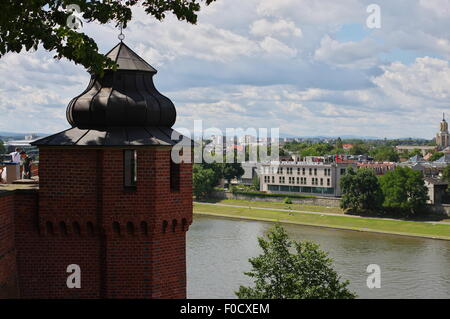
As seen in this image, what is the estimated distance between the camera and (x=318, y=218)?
8450cm

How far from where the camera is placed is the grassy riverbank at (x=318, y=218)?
243ft

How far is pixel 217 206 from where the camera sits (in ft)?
325

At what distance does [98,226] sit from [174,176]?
1816 millimetres

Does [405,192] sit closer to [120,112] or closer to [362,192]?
[362,192]

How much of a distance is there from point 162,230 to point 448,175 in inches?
3703

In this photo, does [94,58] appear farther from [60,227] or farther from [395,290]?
[395,290]

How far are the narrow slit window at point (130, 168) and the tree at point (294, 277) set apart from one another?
13.6 meters

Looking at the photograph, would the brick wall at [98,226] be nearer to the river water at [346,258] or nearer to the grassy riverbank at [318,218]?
the river water at [346,258]

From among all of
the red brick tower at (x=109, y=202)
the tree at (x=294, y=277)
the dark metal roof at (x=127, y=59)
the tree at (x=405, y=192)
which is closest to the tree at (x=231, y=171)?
the tree at (x=405, y=192)

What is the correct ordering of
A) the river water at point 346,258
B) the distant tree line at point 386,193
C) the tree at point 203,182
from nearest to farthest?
1. the river water at point 346,258
2. the distant tree line at point 386,193
3. the tree at point 203,182

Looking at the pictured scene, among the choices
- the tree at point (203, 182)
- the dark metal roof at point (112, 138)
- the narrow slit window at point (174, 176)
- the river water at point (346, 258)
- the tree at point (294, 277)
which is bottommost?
the river water at point (346, 258)

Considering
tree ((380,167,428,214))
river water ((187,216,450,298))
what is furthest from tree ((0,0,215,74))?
tree ((380,167,428,214))

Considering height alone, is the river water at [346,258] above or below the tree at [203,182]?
below

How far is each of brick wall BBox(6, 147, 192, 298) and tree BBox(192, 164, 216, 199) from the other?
92615mm
